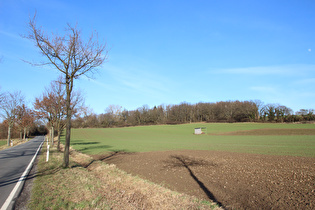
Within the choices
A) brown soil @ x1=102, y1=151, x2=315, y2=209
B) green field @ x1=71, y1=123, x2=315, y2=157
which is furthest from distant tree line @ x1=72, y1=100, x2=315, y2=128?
brown soil @ x1=102, y1=151, x2=315, y2=209

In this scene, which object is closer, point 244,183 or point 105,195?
point 105,195

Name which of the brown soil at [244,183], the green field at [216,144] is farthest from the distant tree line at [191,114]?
the brown soil at [244,183]

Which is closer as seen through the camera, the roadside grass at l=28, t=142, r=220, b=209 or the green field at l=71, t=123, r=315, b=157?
the roadside grass at l=28, t=142, r=220, b=209

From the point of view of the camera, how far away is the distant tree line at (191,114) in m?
90.6

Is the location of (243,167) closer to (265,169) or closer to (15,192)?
(265,169)

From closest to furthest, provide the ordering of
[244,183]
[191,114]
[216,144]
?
[244,183]
[216,144]
[191,114]

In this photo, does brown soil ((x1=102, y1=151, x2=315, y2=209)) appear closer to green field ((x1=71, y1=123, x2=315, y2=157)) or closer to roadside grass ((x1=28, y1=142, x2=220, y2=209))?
roadside grass ((x1=28, y1=142, x2=220, y2=209))

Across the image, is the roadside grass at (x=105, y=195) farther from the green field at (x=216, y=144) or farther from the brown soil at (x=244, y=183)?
the green field at (x=216, y=144)

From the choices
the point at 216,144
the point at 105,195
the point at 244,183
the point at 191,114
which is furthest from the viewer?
the point at 191,114

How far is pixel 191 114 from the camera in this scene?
385 ft

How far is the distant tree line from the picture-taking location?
297 feet

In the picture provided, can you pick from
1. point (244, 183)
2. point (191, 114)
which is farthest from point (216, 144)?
point (191, 114)

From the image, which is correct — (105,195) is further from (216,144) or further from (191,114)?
(191,114)

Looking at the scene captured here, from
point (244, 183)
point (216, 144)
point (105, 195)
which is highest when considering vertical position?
point (105, 195)
